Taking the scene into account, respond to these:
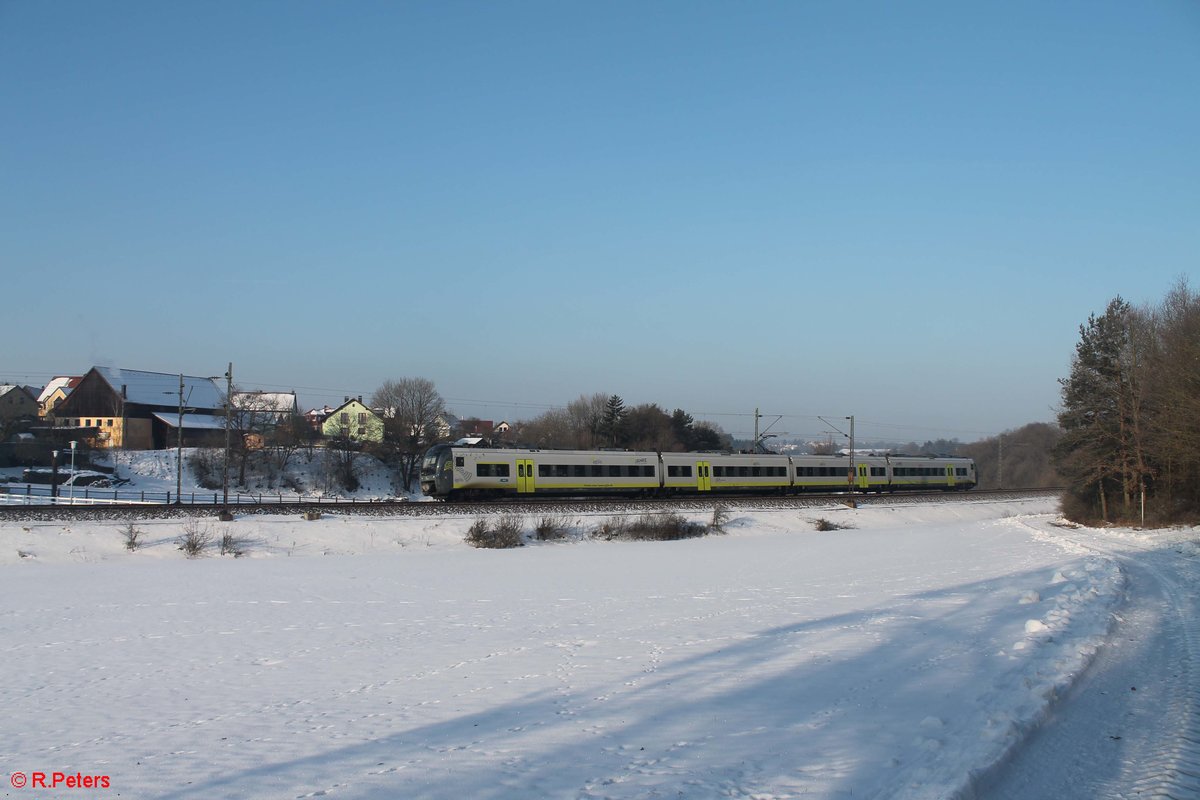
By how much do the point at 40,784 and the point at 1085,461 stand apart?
4603 centimetres

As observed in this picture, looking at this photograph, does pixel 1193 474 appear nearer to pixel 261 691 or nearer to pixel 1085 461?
pixel 1085 461

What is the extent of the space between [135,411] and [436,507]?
59.5 meters

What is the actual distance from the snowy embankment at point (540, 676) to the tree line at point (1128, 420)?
66.8 feet

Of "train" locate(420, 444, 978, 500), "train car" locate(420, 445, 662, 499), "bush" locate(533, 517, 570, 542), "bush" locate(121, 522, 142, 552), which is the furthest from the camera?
"train" locate(420, 444, 978, 500)

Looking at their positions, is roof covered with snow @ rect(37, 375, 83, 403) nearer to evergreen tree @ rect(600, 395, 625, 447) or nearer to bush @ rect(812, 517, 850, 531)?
evergreen tree @ rect(600, 395, 625, 447)

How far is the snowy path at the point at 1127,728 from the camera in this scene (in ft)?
20.7

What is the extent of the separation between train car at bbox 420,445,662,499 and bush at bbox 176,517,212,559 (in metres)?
11.9

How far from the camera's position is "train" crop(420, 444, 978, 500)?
128 ft

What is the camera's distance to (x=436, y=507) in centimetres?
3544

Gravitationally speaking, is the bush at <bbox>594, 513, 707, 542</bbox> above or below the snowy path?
below

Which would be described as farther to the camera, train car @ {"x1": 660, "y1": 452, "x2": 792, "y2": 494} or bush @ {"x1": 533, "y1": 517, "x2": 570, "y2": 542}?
train car @ {"x1": 660, "y1": 452, "x2": 792, "y2": 494}

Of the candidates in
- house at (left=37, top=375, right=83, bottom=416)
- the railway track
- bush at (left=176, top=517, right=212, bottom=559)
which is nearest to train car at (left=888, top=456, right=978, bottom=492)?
the railway track

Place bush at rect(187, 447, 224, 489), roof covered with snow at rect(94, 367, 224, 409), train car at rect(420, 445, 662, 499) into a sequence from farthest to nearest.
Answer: roof covered with snow at rect(94, 367, 224, 409), bush at rect(187, 447, 224, 489), train car at rect(420, 445, 662, 499)

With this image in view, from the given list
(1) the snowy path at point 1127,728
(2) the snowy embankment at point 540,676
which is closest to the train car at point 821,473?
(2) the snowy embankment at point 540,676
